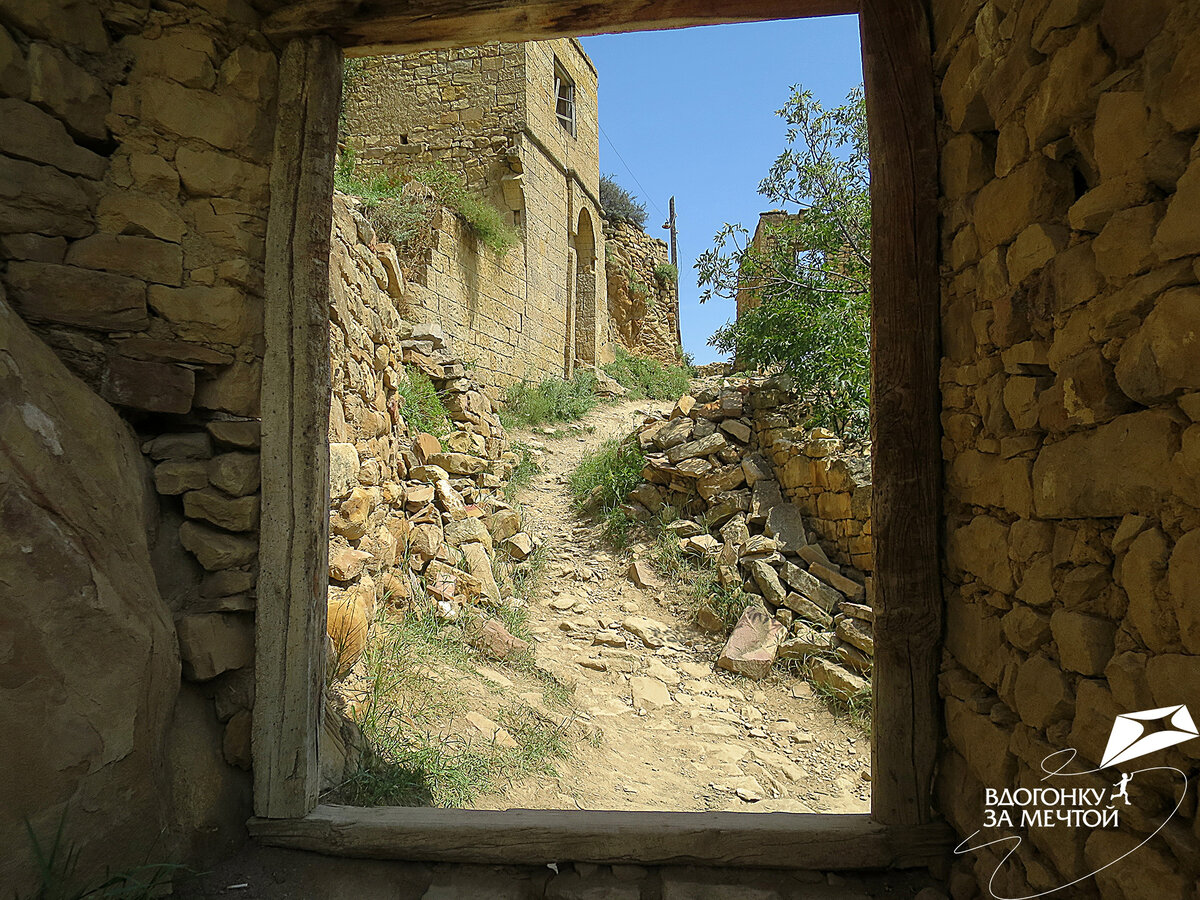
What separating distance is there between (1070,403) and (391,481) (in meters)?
4.06

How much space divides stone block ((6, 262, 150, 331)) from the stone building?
23.3 ft

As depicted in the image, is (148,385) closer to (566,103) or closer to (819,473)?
(819,473)

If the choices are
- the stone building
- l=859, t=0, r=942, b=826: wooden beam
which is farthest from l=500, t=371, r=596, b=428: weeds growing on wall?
l=859, t=0, r=942, b=826: wooden beam

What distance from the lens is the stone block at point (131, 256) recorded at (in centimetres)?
202

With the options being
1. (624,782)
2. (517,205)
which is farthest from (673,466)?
(517,205)

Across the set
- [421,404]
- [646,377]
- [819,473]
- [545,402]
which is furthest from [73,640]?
[646,377]

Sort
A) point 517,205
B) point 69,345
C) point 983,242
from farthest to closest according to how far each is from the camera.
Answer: point 517,205 < point 69,345 < point 983,242

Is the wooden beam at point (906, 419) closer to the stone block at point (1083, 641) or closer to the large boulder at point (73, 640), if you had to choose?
the stone block at point (1083, 641)

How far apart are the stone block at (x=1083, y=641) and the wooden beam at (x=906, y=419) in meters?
0.57

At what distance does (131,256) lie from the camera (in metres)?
2.07

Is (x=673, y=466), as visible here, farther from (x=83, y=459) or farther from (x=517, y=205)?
(x=517, y=205)

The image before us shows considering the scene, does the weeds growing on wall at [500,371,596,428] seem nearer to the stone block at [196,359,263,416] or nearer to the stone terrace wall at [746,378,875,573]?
the stone terrace wall at [746,378,875,573]

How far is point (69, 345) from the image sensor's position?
197 centimetres

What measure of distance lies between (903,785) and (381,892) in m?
1.56
